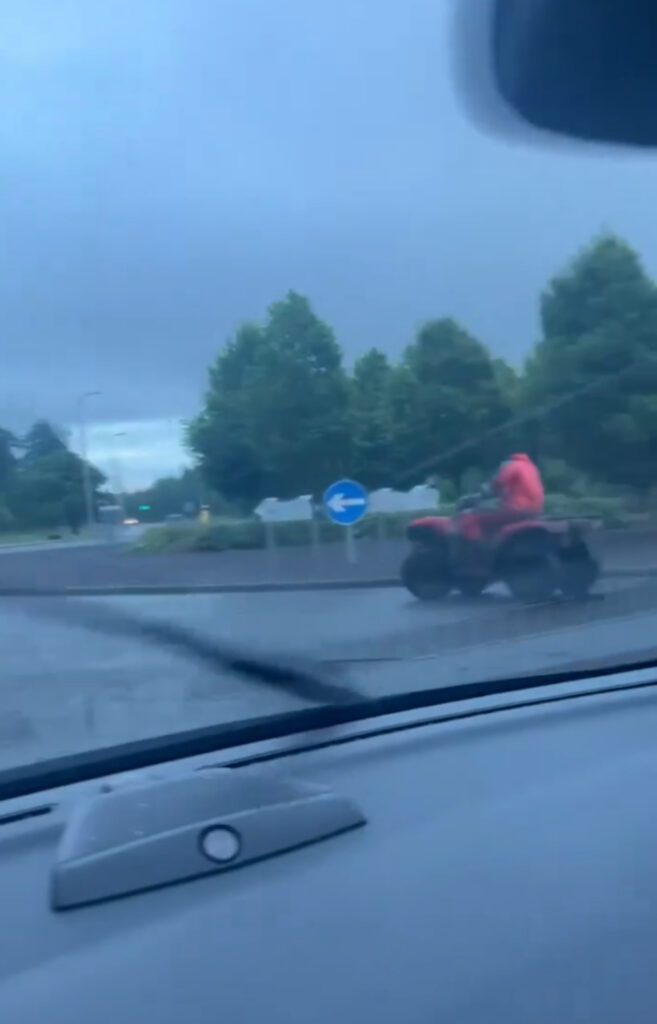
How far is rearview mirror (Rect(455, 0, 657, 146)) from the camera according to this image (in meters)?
2.87

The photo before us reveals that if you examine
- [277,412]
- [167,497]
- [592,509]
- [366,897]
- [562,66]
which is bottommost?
[366,897]

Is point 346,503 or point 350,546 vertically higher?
point 346,503

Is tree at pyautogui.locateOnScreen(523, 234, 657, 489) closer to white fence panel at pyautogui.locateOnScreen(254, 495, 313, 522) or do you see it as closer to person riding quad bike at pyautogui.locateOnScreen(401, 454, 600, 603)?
person riding quad bike at pyautogui.locateOnScreen(401, 454, 600, 603)

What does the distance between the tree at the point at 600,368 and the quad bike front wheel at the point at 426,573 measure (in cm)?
52

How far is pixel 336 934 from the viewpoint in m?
2.68

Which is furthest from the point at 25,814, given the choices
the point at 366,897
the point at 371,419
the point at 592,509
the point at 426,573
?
the point at 592,509

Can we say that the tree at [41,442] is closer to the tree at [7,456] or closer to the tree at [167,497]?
the tree at [7,456]

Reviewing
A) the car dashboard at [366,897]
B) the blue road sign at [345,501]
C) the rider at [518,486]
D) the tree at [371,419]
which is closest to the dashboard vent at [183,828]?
the car dashboard at [366,897]

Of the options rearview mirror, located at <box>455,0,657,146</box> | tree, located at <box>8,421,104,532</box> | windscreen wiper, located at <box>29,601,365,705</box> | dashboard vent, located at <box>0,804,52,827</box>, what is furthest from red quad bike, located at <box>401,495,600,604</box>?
dashboard vent, located at <box>0,804,52,827</box>

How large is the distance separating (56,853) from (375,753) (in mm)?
1049

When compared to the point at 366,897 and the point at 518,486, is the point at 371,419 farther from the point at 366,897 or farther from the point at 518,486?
the point at 366,897

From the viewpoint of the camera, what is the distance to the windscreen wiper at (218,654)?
3992 millimetres

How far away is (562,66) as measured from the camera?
10.0 feet

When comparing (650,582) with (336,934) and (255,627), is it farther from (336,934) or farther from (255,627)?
(336,934)
